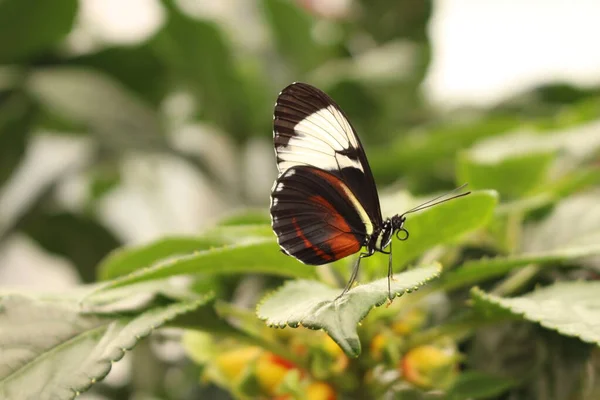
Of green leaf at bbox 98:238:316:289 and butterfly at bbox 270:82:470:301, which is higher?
butterfly at bbox 270:82:470:301

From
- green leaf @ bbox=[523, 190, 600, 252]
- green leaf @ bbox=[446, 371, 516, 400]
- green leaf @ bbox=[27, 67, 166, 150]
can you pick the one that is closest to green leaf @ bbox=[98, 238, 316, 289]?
green leaf @ bbox=[446, 371, 516, 400]

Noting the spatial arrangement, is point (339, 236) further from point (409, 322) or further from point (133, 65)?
point (133, 65)

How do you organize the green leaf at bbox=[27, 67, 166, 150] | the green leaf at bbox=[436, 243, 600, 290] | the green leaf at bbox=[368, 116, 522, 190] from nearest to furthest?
1. the green leaf at bbox=[436, 243, 600, 290]
2. the green leaf at bbox=[368, 116, 522, 190]
3. the green leaf at bbox=[27, 67, 166, 150]

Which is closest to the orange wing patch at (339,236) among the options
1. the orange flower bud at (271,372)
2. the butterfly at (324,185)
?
the butterfly at (324,185)

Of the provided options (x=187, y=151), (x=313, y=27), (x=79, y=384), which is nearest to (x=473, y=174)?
(x=79, y=384)

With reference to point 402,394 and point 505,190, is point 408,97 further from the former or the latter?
point 402,394

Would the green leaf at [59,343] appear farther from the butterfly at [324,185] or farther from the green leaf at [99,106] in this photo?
the green leaf at [99,106]

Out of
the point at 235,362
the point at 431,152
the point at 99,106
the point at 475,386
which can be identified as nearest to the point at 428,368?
the point at 475,386

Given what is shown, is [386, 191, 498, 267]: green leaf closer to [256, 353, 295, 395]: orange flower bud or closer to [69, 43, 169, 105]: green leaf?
[256, 353, 295, 395]: orange flower bud

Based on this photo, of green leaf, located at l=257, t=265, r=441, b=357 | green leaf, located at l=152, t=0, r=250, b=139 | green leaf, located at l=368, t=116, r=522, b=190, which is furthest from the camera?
green leaf, located at l=152, t=0, r=250, b=139
